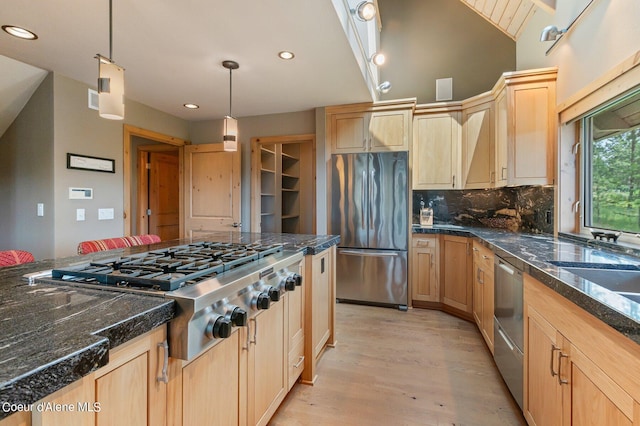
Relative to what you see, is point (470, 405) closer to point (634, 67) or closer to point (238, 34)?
point (634, 67)

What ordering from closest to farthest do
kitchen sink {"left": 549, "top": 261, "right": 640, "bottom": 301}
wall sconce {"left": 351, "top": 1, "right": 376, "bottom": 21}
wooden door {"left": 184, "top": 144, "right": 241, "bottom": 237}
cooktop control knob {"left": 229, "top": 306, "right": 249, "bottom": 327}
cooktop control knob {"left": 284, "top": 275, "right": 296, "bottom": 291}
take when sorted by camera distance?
cooktop control knob {"left": 229, "top": 306, "right": 249, "bottom": 327}
kitchen sink {"left": 549, "top": 261, "right": 640, "bottom": 301}
cooktop control knob {"left": 284, "top": 275, "right": 296, "bottom": 291}
wall sconce {"left": 351, "top": 1, "right": 376, "bottom": 21}
wooden door {"left": 184, "top": 144, "right": 241, "bottom": 237}

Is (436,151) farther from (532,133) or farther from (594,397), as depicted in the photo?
(594,397)

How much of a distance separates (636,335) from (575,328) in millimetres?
377

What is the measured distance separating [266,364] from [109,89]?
1.49m

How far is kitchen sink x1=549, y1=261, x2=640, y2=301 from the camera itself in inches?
58.2

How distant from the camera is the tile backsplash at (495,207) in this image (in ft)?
9.43

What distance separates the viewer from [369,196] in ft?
11.4

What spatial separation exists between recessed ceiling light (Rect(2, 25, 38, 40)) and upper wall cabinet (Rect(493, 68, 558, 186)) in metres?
3.70

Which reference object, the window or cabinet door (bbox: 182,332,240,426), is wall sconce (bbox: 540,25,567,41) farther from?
cabinet door (bbox: 182,332,240,426)

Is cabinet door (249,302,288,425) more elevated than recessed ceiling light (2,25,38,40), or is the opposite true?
recessed ceiling light (2,25,38,40)

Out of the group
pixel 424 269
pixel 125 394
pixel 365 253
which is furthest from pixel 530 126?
pixel 125 394

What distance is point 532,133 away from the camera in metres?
2.66

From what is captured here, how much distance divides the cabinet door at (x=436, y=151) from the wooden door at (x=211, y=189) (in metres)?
2.26

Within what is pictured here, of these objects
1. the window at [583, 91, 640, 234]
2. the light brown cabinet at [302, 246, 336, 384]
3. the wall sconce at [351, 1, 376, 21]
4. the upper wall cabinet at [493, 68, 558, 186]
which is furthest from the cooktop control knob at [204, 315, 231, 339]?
the upper wall cabinet at [493, 68, 558, 186]
